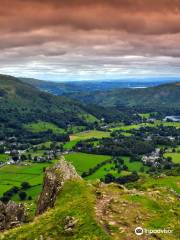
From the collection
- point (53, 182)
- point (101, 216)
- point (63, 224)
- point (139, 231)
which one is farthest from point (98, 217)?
point (53, 182)

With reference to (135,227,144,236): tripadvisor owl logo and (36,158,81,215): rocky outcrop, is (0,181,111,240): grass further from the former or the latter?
(36,158,81,215): rocky outcrop

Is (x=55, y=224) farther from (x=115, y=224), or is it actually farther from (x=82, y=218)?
(x=115, y=224)

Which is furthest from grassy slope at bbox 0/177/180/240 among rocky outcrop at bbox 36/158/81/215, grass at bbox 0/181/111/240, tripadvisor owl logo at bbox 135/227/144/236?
rocky outcrop at bbox 36/158/81/215

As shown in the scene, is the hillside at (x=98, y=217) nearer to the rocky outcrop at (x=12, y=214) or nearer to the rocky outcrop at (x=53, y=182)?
the rocky outcrop at (x=53, y=182)

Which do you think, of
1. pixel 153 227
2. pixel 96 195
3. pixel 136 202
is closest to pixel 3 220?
pixel 96 195

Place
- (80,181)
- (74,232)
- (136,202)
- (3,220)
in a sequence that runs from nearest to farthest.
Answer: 1. (74,232)
2. (136,202)
3. (80,181)
4. (3,220)

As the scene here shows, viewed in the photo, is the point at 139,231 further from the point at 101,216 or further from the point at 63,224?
the point at 63,224
